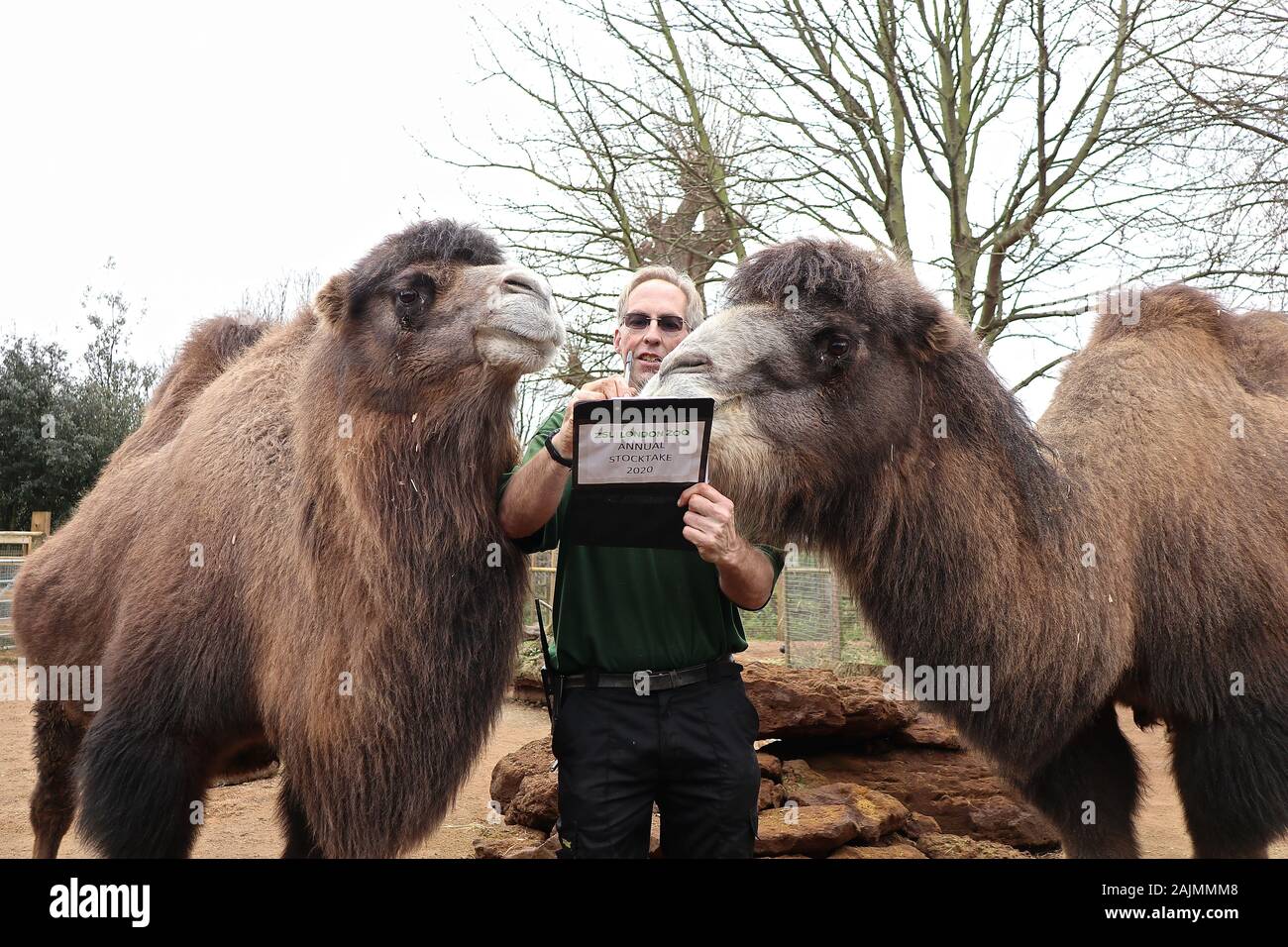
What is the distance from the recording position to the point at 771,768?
20.0 ft

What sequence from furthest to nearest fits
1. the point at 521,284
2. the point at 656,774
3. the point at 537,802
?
the point at 537,802 < the point at 521,284 < the point at 656,774

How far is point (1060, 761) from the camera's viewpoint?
3775 millimetres

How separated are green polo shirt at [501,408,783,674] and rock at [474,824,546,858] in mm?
2812

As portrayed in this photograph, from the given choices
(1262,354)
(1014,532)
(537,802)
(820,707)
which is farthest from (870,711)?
(1014,532)

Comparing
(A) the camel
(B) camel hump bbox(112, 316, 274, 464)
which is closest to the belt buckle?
(A) the camel

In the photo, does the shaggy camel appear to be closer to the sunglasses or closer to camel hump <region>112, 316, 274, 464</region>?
the sunglasses

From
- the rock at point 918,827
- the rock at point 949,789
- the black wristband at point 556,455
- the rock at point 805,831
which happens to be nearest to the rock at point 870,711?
the rock at point 949,789

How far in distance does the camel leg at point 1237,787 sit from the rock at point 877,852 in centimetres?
210

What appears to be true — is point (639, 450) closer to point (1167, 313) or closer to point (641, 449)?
point (641, 449)

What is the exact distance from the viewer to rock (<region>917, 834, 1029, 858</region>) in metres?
5.75

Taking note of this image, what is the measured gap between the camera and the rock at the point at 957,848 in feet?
18.9

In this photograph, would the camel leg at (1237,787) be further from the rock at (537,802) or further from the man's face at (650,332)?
the rock at (537,802)

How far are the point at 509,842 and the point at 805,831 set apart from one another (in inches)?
70.8
